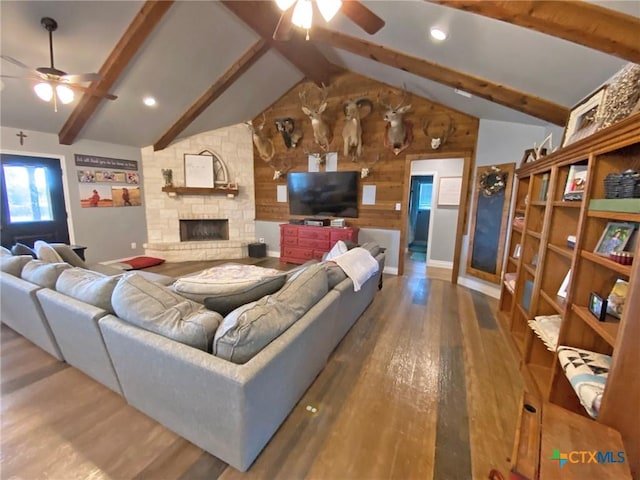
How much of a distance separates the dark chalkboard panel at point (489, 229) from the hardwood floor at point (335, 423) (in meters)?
1.62

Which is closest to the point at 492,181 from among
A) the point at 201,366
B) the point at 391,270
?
the point at 391,270

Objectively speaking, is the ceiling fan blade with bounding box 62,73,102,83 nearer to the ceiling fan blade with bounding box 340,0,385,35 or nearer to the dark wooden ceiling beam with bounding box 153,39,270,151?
the dark wooden ceiling beam with bounding box 153,39,270,151

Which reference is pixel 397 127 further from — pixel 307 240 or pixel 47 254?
pixel 47 254

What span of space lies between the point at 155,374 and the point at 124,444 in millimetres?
487

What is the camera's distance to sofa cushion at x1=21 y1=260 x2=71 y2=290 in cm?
201

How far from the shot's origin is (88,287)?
69.1 inches

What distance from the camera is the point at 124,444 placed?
1.48 meters

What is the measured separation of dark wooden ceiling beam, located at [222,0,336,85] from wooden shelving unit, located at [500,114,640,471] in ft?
11.5

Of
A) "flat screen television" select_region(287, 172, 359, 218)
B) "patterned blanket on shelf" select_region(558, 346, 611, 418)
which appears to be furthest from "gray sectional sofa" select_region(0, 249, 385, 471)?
"flat screen television" select_region(287, 172, 359, 218)

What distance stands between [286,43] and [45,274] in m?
4.04

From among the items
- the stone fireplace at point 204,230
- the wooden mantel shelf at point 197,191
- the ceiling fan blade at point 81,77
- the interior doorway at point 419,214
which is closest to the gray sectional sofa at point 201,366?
the ceiling fan blade at point 81,77

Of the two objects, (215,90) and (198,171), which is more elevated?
(215,90)

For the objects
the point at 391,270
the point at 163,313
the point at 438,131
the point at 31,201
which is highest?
the point at 438,131

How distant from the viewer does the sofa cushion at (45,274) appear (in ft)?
6.60
